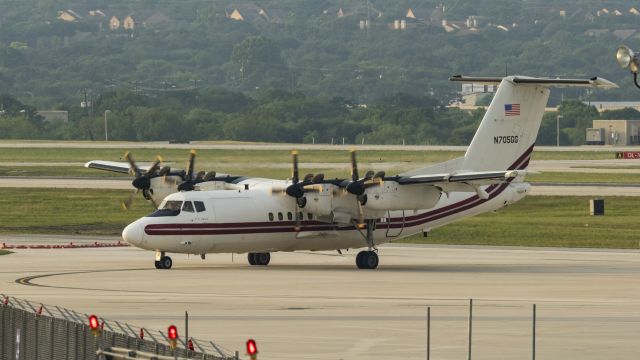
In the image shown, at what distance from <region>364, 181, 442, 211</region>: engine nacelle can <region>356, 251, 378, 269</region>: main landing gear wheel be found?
6.65ft

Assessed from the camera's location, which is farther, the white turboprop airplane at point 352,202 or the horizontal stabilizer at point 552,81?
the horizontal stabilizer at point 552,81

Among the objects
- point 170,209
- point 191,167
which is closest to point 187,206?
point 170,209

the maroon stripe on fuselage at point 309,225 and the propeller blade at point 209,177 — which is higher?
the propeller blade at point 209,177

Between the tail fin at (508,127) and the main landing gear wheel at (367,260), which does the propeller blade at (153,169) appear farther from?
the tail fin at (508,127)

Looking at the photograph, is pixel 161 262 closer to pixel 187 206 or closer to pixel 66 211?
pixel 187 206

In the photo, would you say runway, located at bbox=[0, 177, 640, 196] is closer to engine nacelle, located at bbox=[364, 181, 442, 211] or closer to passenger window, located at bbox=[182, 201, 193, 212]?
engine nacelle, located at bbox=[364, 181, 442, 211]

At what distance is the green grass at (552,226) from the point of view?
7169 cm

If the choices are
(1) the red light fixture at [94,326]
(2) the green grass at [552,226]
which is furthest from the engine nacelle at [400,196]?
(1) the red light fixture at [94,326]

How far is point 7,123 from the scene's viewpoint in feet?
654

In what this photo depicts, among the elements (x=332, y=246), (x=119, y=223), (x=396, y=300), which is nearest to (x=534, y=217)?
(x=119, y=223)

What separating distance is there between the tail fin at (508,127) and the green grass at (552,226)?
35.9 feet

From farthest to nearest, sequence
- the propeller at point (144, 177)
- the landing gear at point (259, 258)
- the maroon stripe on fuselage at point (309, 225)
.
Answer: the propeller at point (144, 177) < the landing gear at point (259, 258) < the maroon stripe on fuselage at point (309, 225)

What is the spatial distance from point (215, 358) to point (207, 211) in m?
29.5

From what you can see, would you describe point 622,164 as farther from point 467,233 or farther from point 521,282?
point 521,282
